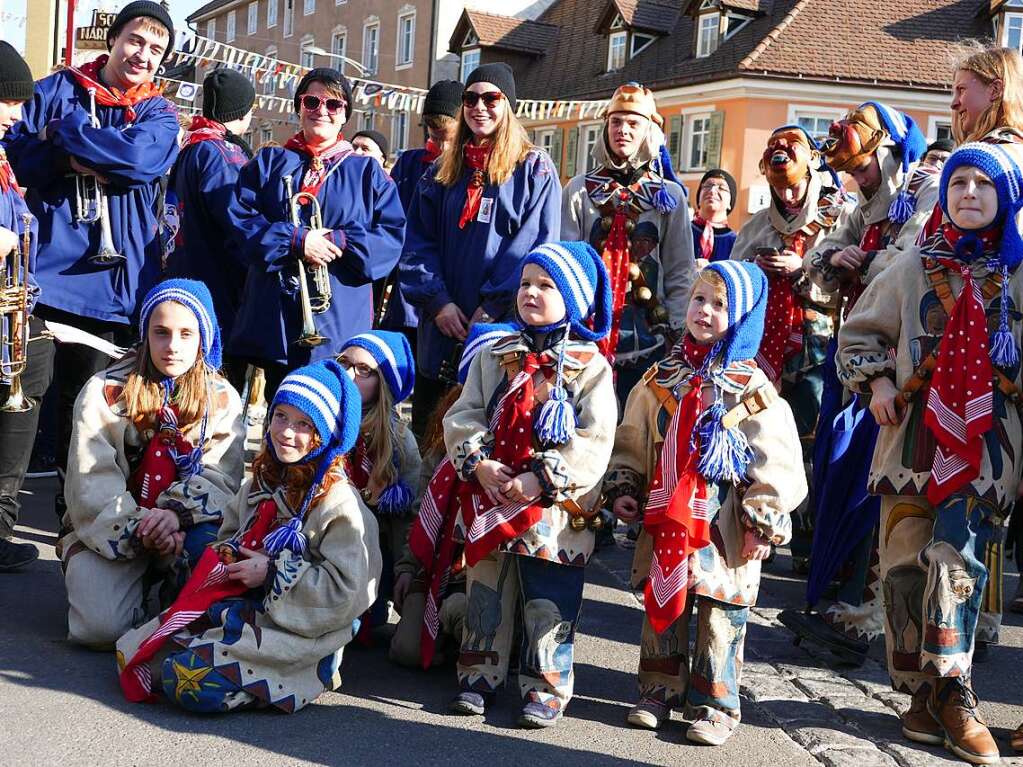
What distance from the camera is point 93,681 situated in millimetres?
4359

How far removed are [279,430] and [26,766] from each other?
55.7 inches

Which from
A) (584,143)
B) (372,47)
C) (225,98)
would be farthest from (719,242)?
(372,47)

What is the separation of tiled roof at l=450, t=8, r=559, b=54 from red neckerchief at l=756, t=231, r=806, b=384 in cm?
3422

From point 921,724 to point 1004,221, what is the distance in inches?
68.9

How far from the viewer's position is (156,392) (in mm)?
5023

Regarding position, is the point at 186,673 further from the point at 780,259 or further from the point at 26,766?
the point at 780,259

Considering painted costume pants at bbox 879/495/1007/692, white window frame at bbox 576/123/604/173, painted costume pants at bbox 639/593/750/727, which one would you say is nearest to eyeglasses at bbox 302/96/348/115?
painted costume pants at bbox 639/593/750/727

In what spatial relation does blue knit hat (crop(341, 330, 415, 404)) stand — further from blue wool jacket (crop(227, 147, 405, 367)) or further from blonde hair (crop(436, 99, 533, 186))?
blonde hair (crop(436, 99, 533, 186))

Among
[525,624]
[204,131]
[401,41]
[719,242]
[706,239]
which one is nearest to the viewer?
[525,624]

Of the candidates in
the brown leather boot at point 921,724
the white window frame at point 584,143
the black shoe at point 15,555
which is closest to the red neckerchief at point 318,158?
the black shoe at point 15,555

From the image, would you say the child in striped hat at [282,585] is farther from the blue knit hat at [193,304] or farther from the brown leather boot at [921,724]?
the brown leather boot at [921,724]

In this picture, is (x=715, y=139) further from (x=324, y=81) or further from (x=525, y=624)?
(x=525, y=624)

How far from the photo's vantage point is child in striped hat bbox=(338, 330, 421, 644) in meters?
4.94

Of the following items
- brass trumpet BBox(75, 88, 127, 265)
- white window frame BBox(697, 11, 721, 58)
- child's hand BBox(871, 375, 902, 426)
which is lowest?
child's hand BBox(871, 375, 902, 426)
